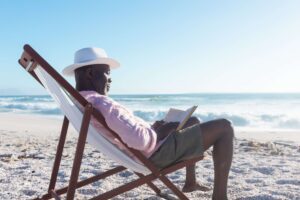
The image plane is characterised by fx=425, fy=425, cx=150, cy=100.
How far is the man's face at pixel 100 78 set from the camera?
275cm

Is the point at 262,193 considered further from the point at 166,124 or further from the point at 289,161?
the point at 289,161

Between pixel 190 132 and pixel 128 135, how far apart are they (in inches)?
19.8

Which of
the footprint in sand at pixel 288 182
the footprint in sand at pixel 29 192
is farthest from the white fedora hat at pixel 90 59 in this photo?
the footprint in sand at pixel 288 182

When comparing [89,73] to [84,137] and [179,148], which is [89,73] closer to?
[84,137]

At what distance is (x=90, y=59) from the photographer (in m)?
2.74

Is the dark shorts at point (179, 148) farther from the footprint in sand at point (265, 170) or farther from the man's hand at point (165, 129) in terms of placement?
the footprint in sand at point (265, 170)

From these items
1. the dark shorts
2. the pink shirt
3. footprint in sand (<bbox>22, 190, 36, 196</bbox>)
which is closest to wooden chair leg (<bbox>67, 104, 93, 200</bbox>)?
the pink shirt

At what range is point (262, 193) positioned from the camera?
3.72 metres

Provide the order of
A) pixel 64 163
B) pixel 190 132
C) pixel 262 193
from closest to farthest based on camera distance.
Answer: pixel 190 132
pixel 262 193
pixel 64 163

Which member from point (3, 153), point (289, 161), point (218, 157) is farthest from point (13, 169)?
point (289, 161)

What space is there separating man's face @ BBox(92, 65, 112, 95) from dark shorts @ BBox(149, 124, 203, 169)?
20.9 inches

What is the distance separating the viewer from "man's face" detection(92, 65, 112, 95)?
2752 millimetres

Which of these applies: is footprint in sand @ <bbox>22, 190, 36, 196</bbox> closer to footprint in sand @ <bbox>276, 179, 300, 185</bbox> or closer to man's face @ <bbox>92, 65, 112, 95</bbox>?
man's face @ <bbox>92, 65, 112, 95</bbox>

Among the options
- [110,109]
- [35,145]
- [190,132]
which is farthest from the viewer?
[35,145]
